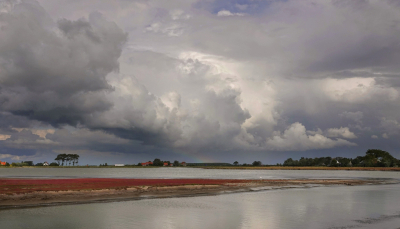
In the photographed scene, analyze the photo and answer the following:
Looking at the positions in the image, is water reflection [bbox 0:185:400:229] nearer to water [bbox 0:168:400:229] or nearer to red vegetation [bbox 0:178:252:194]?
water [bbox 0:168:400:229]

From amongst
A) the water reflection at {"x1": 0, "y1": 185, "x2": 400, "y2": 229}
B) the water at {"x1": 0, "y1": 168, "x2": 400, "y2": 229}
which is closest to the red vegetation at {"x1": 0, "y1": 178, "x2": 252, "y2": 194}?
the water reflection at {"x1": 0, "y1": 185, "x2": 400, "y2": 229}

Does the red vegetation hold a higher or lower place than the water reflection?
higher

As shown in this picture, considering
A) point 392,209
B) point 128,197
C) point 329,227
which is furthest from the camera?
point 128,197

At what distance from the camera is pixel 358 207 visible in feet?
128

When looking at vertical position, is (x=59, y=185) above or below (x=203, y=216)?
above

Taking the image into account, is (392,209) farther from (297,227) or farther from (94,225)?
(94,225)

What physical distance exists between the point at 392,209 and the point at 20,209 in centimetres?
4264

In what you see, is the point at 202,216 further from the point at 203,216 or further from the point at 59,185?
the point at 59,185

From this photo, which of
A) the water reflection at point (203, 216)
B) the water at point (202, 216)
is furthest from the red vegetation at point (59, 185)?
the water at point (202, 216)

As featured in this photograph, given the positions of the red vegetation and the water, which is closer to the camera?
the water

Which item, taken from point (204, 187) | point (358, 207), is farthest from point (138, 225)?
point (204, 187)

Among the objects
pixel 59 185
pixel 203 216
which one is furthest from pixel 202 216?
pixel 59 185

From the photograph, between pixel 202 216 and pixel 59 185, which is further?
pixel 59 185

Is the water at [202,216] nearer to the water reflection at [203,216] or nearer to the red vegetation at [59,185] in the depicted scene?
the water reflection at [203,216]
